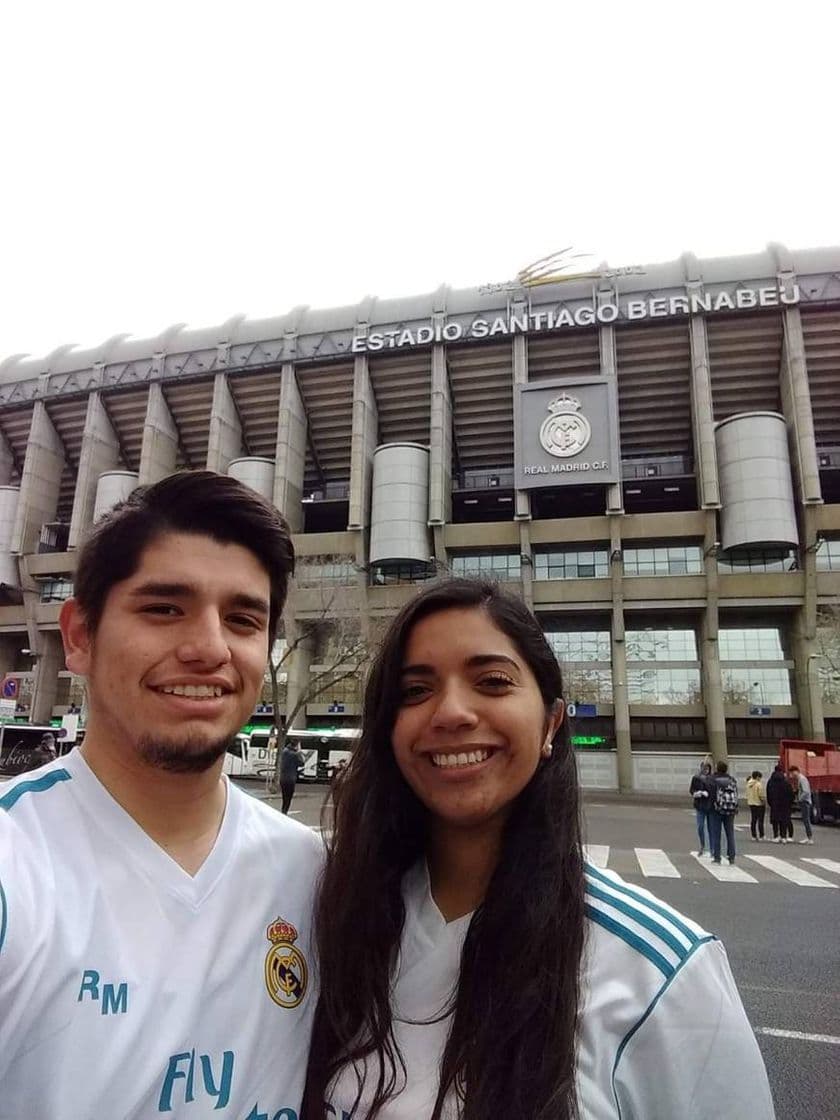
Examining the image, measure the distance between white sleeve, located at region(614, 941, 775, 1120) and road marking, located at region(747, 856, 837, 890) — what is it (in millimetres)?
10612

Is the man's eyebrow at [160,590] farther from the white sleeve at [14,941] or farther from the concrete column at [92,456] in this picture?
the concrete column at [92,456]

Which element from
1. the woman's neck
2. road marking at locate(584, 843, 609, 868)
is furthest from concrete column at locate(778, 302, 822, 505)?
the woman's neck

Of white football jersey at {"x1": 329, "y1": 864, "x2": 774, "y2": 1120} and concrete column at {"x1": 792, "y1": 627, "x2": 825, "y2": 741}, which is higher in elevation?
concrete column at {"x1": 792, "y1": 627, "x2": 825, "y2": 741}

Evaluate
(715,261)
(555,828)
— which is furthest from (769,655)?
(555,828)

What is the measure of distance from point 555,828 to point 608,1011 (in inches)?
16.3

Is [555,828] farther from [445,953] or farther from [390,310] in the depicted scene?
[390,310]

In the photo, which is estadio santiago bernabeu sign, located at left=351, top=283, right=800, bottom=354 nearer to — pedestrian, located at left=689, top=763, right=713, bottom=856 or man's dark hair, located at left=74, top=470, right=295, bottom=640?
pedestrian, located at left=689, top=763, right=713, bottom=856

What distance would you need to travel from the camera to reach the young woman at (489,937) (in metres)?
1.36

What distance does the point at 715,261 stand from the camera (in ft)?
124

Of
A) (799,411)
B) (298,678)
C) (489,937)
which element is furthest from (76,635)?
(799,411)

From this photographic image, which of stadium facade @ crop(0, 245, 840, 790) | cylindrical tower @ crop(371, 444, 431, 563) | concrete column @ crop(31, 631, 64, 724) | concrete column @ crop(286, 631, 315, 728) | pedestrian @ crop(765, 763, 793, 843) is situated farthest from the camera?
concrete column @ crop(31, 631, 64, 724)

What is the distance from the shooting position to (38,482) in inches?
1807

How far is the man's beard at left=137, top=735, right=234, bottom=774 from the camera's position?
5.24ft

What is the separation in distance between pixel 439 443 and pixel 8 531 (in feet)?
101
